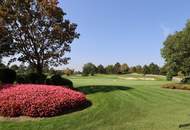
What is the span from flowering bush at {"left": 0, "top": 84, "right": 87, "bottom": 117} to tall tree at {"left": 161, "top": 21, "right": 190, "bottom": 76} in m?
27.2

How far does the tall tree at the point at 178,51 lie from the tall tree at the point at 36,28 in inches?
697

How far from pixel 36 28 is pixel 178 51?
21050mm

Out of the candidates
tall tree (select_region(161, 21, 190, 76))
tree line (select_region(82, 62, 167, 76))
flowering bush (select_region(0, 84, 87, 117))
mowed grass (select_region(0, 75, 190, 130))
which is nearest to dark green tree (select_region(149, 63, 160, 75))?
tree line (select_region(82, 62, 167, 76))

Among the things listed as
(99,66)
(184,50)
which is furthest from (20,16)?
(99,66)

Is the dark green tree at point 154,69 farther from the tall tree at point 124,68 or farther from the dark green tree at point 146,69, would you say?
the tall tree at point 124,68

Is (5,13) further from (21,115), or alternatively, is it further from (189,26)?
(189,26)

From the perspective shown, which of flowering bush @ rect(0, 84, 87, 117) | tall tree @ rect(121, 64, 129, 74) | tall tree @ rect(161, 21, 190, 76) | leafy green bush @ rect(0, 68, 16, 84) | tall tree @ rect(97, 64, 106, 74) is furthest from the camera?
tall tree @ rect(121, 64, 129, 74)

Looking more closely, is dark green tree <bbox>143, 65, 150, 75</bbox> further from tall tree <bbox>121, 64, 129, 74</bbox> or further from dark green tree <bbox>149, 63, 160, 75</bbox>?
tall tree <bbox>121, 64, 129, 74</bbox>

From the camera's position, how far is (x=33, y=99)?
14.1m

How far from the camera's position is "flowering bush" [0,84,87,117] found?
13.5 metres

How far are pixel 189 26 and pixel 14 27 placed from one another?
24164 mm

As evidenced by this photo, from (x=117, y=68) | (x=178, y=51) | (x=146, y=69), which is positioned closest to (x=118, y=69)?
(x=117, y=68)

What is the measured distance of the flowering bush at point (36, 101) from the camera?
13.5 metres

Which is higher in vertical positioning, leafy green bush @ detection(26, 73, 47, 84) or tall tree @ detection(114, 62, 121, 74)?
tall tree @ detection(114, 62, 121, 74)
